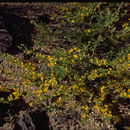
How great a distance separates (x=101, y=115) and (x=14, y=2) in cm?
497

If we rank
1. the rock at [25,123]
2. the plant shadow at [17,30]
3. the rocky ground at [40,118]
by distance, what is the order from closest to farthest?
the rock at [25,123], the rocky ground at [40,118], the plant shadow at [17,30]

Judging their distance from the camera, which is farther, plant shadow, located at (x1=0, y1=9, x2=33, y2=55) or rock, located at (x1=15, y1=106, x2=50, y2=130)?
plant shadow, located at (x1=0, y1=9, x2=33, y2=55)

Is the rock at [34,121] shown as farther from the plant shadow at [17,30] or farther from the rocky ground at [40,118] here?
the plant shadow at [17,30]

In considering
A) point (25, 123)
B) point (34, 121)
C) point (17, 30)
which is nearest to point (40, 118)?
point (34, 121)

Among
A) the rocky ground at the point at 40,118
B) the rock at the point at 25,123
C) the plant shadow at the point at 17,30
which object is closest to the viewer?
the rock at the point at 25,123

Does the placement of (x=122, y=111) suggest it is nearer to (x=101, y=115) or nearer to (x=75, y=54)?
(x=101, y=115)

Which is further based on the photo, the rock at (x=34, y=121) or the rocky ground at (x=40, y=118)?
the rocky ground at (x=40, y=118)

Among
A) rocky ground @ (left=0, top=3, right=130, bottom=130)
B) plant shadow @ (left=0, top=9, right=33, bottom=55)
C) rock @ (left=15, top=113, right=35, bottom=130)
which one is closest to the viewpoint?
rock @ (left=15, top=113, right=35, bottom=130)

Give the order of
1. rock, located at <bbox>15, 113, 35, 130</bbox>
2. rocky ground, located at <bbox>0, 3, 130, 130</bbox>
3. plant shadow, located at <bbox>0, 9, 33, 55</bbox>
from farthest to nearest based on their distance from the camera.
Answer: plant shadow, located at <bbox>0, 9, 33, 55</bbox>, rocky ground, located at <bbox>0, 3, 130, 130</bbox>, rock, located at <bbox>15, 113, 35, 130</bbox>

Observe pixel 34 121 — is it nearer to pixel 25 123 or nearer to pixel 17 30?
pixel 25 123

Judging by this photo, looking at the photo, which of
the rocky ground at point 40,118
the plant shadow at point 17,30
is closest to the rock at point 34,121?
the rocky ground at point 40,118

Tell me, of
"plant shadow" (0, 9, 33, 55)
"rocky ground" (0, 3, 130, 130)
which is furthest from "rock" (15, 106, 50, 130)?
"plant shadow" (0, 9, 33, 55)

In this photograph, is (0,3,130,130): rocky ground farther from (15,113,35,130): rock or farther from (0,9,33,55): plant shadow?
(0,9,33,55): plant shadow

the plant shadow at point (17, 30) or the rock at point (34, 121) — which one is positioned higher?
the plant shadow at point (17, 30)
